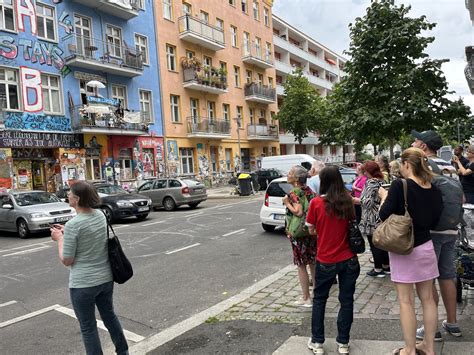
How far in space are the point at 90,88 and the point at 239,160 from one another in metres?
14.3

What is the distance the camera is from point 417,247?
3.24 m

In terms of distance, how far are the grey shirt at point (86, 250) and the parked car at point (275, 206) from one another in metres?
7.54

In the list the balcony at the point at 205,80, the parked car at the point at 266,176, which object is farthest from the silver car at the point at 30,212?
the balcony at the point at 205,80

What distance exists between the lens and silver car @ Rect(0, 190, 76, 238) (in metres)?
12.9

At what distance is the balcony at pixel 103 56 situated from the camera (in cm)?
2208

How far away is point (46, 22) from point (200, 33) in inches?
471

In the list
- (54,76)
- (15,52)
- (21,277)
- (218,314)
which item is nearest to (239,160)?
(54,76)

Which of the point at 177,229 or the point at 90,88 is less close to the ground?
the point at 90,88

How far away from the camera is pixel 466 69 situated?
15.6ft

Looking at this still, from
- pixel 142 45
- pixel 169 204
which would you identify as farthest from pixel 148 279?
pixel 142 45

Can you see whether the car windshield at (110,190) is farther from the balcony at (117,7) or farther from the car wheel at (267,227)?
the balcony at (117,7)

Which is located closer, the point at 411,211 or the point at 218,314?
the point at 411,211

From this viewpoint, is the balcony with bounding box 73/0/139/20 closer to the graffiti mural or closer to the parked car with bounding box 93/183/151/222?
the graffiti mural

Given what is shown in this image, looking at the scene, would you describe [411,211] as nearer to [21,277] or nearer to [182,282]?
[182,282]
